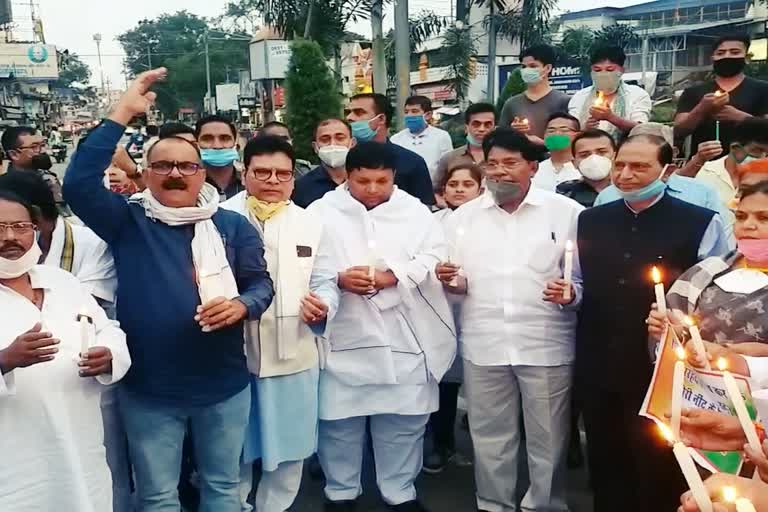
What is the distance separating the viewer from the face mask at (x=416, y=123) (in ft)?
24.3

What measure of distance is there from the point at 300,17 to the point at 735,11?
46.1 meters

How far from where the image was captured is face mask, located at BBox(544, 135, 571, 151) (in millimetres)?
5453

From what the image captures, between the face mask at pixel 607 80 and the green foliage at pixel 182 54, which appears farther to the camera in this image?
the green foliage at pixel 182 54

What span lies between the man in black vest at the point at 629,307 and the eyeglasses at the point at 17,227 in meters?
2.52

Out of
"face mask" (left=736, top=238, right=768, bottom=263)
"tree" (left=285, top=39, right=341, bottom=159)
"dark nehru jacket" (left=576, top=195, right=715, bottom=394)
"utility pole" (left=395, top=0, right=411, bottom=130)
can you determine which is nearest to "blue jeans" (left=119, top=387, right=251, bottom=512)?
"dark nehru jacket" (left=576, top=195, right=715, bottom=394)

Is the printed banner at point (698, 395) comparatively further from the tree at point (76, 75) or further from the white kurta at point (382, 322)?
the tree at point (76, 75)

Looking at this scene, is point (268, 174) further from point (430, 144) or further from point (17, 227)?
point (430, 144)

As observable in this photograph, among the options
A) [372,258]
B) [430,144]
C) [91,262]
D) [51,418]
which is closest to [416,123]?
[430,144]

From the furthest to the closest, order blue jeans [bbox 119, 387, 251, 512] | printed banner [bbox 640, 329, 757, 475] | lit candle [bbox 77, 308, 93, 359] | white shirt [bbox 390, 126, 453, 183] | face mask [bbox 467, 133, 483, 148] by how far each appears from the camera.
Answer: white shirt [bbox 390, 126, 453, 183]
face mask [bbox 467, 133, 483, 148]
blue jeans [bbox 119, 387, 251, 512]
lit candle [bbox 77, 308, 93, 359]
printed banner [bbox 640, 329, 757, 475]

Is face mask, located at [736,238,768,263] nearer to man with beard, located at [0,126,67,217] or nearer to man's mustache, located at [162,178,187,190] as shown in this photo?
man's mustache, located at [162,178,187,190]

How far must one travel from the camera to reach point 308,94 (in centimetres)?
1681

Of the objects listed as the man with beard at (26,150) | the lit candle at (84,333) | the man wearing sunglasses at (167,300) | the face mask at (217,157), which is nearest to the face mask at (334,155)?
the face mask at (217,157)

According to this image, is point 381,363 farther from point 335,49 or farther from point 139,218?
point 335,49

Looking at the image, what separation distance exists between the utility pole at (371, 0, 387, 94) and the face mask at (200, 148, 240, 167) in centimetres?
959
